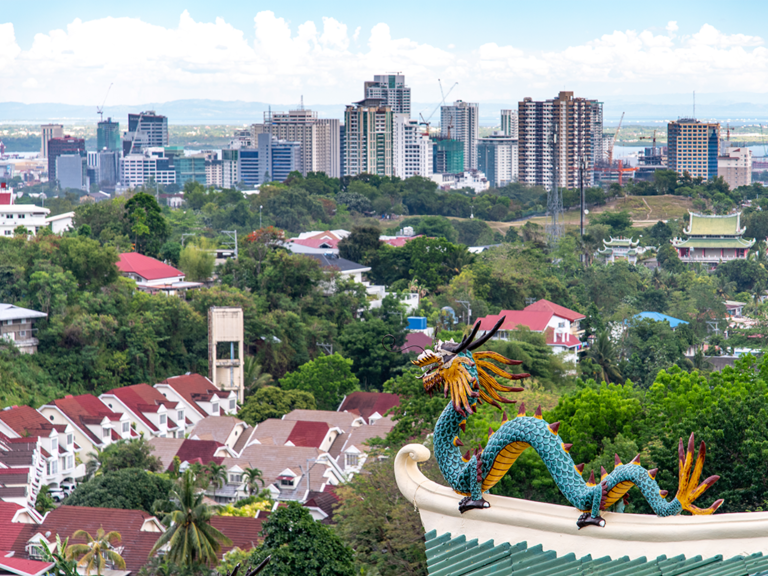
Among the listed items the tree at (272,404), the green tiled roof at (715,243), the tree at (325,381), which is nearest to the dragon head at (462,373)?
the tree at (272,404)

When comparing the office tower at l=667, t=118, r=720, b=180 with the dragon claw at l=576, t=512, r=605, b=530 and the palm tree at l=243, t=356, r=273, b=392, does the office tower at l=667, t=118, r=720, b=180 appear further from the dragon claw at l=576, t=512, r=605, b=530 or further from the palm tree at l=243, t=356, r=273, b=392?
the dragon claw at l=576, t=512, r=605, b=530

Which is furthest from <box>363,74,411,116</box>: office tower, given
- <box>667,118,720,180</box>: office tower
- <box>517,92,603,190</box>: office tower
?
<box>667,118,720,180</box>: office tower

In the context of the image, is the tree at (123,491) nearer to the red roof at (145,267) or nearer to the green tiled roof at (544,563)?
the green tiled roof at (544,563)

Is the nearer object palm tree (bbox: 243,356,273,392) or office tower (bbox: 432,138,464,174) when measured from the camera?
palm tree (bbox: 243,356,273,392)

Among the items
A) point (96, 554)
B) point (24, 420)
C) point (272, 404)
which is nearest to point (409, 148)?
point (272, 404)

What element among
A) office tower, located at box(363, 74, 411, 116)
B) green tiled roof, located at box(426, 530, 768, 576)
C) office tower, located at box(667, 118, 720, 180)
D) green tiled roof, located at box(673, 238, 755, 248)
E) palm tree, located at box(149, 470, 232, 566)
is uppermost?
office tower, located at box(363, 74, 411, 116)

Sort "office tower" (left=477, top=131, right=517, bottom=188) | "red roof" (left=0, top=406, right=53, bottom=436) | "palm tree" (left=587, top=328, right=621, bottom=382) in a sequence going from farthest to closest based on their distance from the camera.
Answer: "office tower" (left=477, top=131, right=517, bottom=188)
"palm tree" (left=587, top=328, right=621, bottom=382)
"red roof" (left=0, top=406, right=53, bottom=436)
